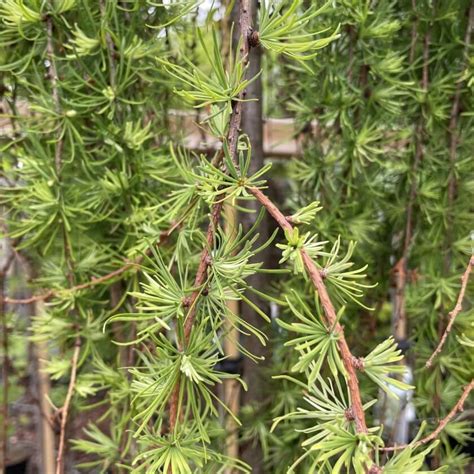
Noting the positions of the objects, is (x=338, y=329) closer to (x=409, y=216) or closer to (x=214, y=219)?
(x=214, y=219)

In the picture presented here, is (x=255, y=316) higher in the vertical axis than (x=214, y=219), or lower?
lower

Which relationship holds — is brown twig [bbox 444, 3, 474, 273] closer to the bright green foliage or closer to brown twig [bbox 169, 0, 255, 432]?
the bright green foliage

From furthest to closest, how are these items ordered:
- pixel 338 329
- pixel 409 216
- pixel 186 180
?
pixel 409 216 → pixel 186 180 → pixel 338 329

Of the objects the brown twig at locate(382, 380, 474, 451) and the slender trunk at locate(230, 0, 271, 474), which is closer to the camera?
the brown twig at locate(382, 380, 474, 451)

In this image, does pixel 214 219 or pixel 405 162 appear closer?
pixel 214 219

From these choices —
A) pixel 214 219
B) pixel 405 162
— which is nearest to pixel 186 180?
pixel 214 219

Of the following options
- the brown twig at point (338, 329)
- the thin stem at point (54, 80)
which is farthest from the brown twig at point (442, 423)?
the thin stem at point (54, 80)

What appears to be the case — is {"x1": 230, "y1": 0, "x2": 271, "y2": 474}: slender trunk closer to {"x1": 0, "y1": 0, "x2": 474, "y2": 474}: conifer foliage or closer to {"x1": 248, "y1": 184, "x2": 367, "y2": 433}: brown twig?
{"x1": 0, "y1": 0, "x2": 474, "y2": 474}: conifer foliage

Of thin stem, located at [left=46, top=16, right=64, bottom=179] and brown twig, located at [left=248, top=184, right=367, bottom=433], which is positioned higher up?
thin stem, located at [left=46, top=16, right=64, bottom=179]

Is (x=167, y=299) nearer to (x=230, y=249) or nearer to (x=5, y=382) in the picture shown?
(x=230, y=249)

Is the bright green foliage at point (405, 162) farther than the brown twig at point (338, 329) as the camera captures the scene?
Yes

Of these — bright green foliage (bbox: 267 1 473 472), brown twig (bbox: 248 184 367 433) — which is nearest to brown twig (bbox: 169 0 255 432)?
brown twig (bbox: 248 184 367 433)

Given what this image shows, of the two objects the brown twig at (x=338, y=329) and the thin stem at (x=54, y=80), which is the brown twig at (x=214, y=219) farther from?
the thin stem at (x=54, y=80)

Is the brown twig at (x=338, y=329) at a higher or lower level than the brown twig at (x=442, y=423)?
higher
